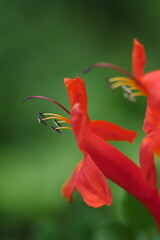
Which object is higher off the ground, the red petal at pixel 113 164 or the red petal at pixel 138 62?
the red petal at pixel 138 62

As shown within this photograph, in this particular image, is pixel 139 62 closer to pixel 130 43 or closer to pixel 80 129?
pixel 80 129

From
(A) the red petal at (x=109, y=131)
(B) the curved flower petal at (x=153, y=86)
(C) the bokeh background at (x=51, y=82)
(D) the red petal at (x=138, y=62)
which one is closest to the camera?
(B) the curved flower petal at (x=153, y=86)

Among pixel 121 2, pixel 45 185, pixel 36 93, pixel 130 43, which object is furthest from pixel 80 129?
pixel 121 2

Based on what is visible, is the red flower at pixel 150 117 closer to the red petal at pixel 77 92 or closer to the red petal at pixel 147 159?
the red petal at pixel 147 159

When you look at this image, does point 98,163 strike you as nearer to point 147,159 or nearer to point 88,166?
point 88,166

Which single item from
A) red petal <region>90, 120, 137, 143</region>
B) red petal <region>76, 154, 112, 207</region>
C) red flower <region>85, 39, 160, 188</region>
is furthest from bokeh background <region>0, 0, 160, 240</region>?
red flower <region>85, 39, 160, 188</region>

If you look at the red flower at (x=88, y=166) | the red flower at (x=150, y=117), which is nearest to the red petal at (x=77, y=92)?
the red flower at (x=88, y=166)

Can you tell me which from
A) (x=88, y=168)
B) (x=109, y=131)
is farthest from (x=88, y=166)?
(x=109, y=131)
